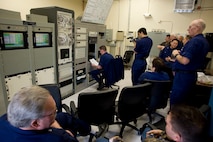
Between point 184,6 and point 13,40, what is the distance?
5190mm

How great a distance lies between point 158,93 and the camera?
6.95 ft

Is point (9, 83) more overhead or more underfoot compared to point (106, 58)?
→ more underfoot

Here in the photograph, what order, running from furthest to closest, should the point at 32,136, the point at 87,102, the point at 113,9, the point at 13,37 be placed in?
the point at 113,9
the point at 13,37
the point at 87,102
the point at 32,136

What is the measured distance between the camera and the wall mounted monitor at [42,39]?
7.93ft

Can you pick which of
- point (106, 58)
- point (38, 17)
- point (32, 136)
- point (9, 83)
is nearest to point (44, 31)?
point (38, 17)

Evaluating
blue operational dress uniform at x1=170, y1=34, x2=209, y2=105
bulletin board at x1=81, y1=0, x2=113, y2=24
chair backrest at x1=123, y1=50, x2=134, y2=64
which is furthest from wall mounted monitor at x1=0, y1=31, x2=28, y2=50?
chair backrest at x1=123, y1=50, x2=134, y2=64

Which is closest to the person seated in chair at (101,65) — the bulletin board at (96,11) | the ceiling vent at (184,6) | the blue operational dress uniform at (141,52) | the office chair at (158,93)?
the blue operational dress uniform at (141,52)

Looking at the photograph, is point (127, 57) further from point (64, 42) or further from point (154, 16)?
point (64, 42)

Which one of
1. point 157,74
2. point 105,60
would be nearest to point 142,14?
point 105,60

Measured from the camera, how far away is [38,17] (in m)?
2.45

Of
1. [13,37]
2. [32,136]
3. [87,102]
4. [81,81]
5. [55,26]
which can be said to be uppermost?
[55,26]

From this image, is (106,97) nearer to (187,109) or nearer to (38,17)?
(187,109)

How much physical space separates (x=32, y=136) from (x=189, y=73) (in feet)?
6.77

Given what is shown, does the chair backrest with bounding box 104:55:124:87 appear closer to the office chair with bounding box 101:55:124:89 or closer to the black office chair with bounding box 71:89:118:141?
the office chair with bounding box 101:55:124:89
